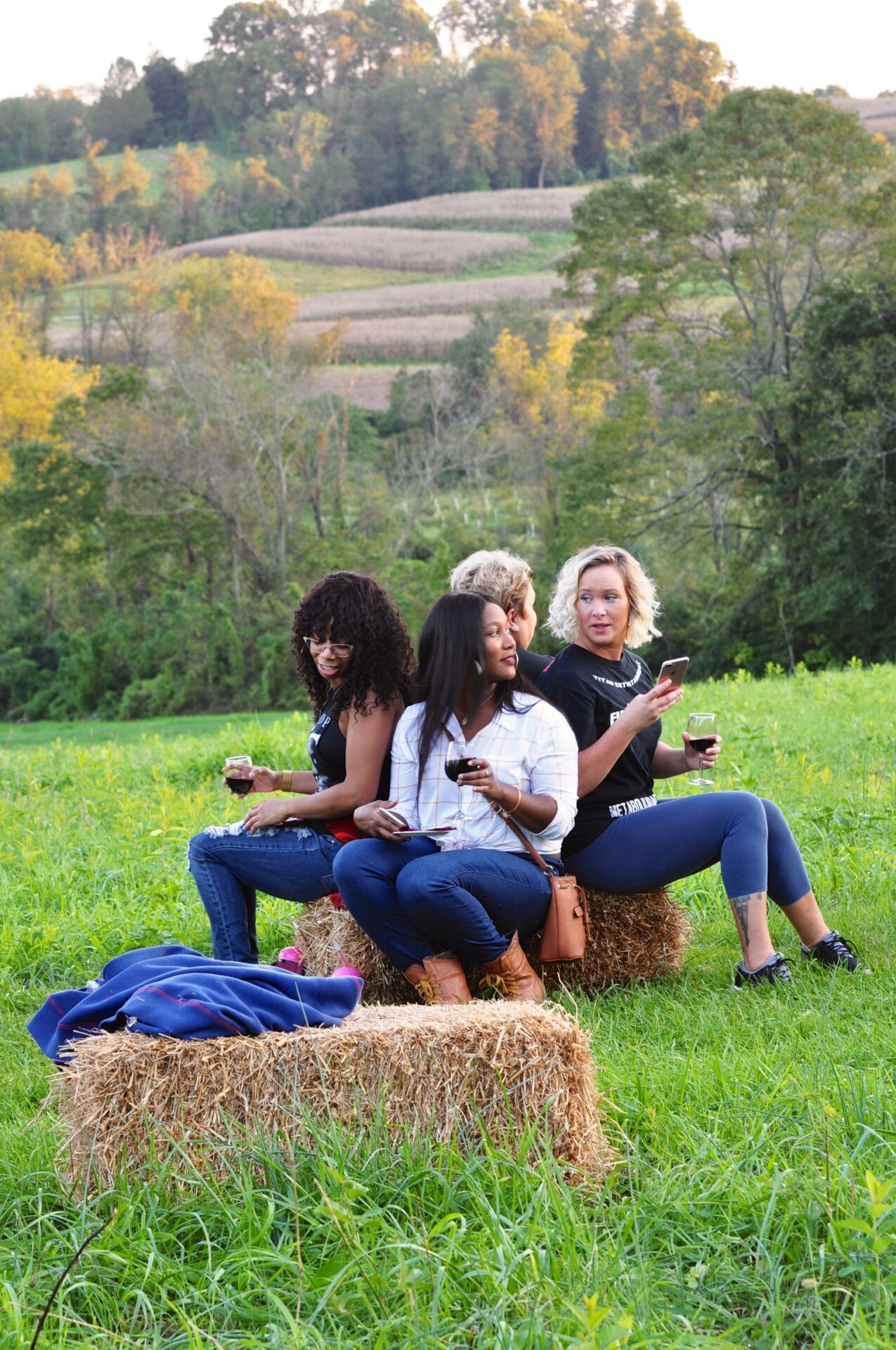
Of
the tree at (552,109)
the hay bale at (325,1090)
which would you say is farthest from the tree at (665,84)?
the hay bale at (325,1090)

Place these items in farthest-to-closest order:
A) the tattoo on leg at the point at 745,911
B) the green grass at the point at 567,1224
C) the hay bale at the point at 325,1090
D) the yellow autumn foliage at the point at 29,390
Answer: the yellow autumn foliage at the point at 29,390, the tattoo on leg at the point at 745,911, the hay bale at the point at 325,1090, the green grass at the point at 567,1224

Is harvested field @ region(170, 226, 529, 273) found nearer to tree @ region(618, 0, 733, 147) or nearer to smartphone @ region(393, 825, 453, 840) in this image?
tree @ region(618, 0, 733, 147)

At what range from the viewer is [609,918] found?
216 inches

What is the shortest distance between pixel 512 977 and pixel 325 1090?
1.49 metres

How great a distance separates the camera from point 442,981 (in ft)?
15.7

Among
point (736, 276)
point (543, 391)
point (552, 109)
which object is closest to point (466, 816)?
point (736, 276)

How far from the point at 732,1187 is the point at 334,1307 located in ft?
3.16

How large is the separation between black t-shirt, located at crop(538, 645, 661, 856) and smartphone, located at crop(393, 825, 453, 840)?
63 centimetres

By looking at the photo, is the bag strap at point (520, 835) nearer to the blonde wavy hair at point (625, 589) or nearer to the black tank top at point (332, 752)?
the black tank top at point (332, 752)

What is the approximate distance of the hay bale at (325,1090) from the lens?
11.3ft

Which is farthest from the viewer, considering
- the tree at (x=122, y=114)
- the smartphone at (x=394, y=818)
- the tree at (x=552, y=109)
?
the tree at (x=122, y=114)

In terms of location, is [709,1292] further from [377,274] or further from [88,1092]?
[377,274]

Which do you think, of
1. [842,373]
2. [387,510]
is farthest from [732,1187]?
[387,510]

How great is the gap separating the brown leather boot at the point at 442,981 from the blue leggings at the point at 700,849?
2.58ft
